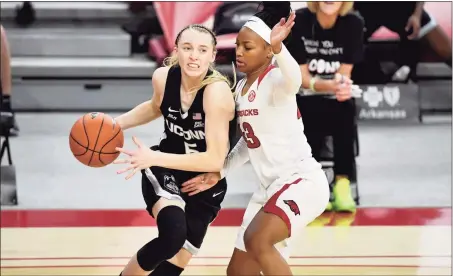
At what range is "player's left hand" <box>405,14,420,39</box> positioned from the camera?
934 cm

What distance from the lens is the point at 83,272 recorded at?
5.01 m

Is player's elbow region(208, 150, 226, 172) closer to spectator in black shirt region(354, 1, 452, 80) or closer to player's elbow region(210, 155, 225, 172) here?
player's elbow region(210, 155, 225, 172)

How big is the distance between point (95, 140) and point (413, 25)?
622 centimetres

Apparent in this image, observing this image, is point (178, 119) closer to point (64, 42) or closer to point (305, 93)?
point (305, 93)

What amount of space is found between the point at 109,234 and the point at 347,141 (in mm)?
1871

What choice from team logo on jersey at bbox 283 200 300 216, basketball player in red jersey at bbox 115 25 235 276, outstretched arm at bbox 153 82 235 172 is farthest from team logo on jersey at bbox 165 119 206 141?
team logo on jersey at bbox 283 200 300 216

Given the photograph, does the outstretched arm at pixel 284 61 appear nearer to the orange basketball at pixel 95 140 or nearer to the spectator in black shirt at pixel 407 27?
the orange basketball at pixel 95 140

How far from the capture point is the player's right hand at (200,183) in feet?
13.4

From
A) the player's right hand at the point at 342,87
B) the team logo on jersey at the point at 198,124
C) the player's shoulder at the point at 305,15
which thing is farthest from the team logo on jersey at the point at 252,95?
the player's shoulder at the point at 305,15

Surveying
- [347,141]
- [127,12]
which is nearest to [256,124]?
[347,141]

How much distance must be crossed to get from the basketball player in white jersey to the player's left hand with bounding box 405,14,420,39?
563cm

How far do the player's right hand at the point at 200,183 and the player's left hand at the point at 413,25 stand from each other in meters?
5.77

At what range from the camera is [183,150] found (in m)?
4.10

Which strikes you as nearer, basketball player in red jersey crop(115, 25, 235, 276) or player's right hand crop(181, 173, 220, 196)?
basketball player in red jersey crop(115, 25, 235, 276)
